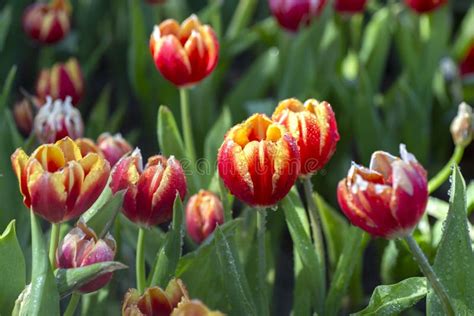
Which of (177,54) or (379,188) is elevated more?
(177,54)

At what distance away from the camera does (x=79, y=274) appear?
3.68ft

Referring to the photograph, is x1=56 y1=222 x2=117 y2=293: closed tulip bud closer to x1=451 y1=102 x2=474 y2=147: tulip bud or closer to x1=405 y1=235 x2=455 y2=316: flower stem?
x1=405 y1=235 x2=455 y2=316: flower stem

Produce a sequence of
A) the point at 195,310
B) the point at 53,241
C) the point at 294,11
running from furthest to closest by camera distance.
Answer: the point at 294,11, the point at 53,241, the point at 195,310

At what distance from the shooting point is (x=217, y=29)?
2.22 metres

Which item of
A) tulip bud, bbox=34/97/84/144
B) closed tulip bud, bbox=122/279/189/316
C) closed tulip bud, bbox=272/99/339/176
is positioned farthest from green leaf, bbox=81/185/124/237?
tulip bud, bbox=34/97/84/144

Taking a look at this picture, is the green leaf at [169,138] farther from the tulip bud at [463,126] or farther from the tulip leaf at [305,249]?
the tulip bud at [463,126]

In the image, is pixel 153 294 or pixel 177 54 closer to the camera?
pixel 153 294

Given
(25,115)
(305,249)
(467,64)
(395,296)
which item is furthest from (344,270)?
(467,64)

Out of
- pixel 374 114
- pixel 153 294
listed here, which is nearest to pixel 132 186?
pixel 153 294

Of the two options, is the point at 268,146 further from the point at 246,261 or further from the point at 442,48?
the point at 442,48

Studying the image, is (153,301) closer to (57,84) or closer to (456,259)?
(456,259)

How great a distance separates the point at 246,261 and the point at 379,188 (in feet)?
1.44

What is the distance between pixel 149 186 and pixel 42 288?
7.9 inches

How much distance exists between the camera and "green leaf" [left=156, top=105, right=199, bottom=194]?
1546 millimetres
